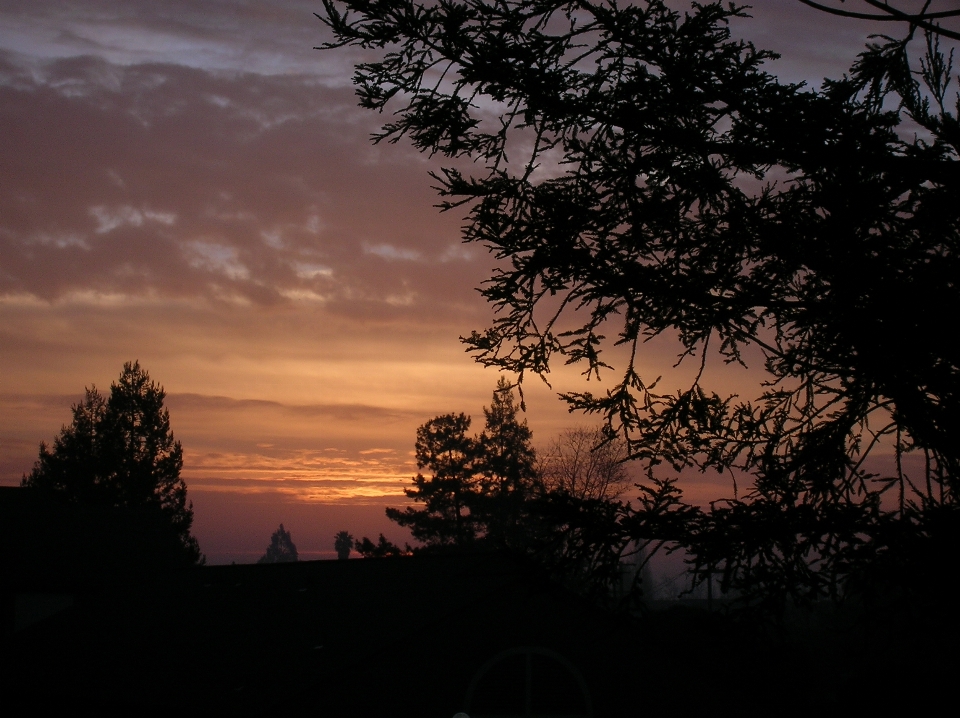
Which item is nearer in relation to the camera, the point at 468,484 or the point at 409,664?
the point at 409,664

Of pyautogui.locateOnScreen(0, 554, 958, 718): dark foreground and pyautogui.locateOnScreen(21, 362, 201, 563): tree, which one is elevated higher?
pyautogui.locateOnScreen(21, 362, 201, 563): tree

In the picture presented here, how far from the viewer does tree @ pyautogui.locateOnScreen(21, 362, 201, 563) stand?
64.4m

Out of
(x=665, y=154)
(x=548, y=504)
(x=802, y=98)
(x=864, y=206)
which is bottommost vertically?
(x=548, y=504)

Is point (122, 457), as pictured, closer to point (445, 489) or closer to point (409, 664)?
point (445, 489)

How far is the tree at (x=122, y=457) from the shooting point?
211ft

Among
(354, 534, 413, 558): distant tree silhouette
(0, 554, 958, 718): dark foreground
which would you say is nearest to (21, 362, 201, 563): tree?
(354, 534, 413, 558): distant tree silhouette

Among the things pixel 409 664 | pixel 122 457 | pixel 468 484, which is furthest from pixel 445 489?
pixel 409 664

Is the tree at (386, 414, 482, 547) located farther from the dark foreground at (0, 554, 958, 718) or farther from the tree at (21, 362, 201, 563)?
the dark foreground at (0, 554, 958, 718)

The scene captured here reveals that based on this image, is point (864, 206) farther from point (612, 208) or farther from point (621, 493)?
point (621, 493)

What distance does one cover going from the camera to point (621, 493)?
5103 centimetres

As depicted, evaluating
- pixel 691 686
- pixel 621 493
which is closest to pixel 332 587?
pixel 691 686

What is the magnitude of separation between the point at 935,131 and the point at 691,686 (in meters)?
13.0

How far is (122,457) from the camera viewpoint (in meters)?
64.9

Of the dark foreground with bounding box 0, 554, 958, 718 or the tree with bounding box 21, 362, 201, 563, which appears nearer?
the dark foreground with bounding box 0, 554, 958, 718
